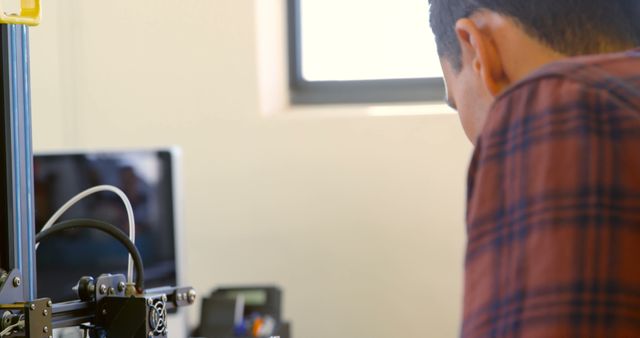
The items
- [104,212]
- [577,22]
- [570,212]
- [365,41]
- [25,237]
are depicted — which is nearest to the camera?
[570,212]

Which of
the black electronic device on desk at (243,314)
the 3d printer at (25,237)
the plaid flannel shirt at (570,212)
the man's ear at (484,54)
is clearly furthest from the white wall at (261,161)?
the plaid flannel shirt at (570,212)

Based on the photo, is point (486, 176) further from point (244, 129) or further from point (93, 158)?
point (244, 129)

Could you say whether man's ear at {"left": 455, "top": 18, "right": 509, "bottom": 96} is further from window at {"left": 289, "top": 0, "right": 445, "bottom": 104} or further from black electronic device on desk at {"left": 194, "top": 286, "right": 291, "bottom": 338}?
window at {"left": 289, "top": 0, "right": 445, "bottom": 104}

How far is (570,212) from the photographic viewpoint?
1.97ft

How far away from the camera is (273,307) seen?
8.25 ft

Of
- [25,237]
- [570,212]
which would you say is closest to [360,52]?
[25,237]

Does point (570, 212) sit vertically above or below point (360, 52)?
below

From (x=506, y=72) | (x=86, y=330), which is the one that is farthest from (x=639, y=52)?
(x=86, y=330)

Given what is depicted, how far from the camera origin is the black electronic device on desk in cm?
238

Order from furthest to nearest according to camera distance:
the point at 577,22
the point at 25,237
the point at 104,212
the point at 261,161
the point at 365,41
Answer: the point at 365,41
the point at 261,161
the point at 104,212
the point at 25,237
the point at 577,22

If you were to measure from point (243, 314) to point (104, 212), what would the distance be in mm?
434

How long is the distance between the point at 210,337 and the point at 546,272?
1.81 m

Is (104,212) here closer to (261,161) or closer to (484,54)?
(261,161)

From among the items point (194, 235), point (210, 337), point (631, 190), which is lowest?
point (210, 337)
